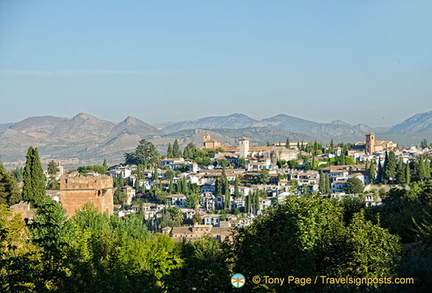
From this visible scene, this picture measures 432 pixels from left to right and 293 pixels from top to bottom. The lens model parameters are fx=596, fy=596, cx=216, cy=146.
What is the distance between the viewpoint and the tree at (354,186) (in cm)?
6288

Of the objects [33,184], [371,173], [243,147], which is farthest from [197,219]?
[243,147]

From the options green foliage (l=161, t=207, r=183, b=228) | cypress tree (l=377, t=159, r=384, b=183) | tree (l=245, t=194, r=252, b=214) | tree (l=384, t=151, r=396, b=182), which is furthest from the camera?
cypress tree (l=377, t=159, r=384, b=183)

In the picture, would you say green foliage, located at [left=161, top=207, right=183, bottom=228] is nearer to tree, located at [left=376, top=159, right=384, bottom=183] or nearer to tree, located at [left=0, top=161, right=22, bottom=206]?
tree, located at [left=376, top=159, right=384, bottom=183]

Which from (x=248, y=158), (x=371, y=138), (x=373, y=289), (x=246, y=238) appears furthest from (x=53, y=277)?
(x=371, y=138)

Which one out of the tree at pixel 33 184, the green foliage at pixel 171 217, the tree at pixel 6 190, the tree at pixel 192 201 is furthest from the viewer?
the tree at pixel 192 201

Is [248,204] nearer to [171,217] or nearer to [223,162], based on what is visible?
[171,217]

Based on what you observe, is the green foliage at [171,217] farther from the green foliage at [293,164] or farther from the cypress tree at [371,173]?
the green foliage at [293,164]

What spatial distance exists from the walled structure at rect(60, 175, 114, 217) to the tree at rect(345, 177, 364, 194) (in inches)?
1784

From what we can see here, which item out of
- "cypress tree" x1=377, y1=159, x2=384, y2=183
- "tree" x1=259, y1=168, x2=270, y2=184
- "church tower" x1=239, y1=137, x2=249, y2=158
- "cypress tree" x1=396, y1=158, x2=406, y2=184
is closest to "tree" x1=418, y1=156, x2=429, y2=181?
"cypress tree" x1=396, y1=158, x2=406, y2=184

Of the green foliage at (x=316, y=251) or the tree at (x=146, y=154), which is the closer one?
the green foliage at (x=316, y=251)

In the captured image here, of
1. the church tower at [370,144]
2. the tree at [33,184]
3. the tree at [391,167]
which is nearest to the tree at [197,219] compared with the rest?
the tree at [391,167]

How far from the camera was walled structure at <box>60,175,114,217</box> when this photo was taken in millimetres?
21312

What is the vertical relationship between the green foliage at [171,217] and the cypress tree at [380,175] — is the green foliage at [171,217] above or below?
below

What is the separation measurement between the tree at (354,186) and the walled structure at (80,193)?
45312mm
